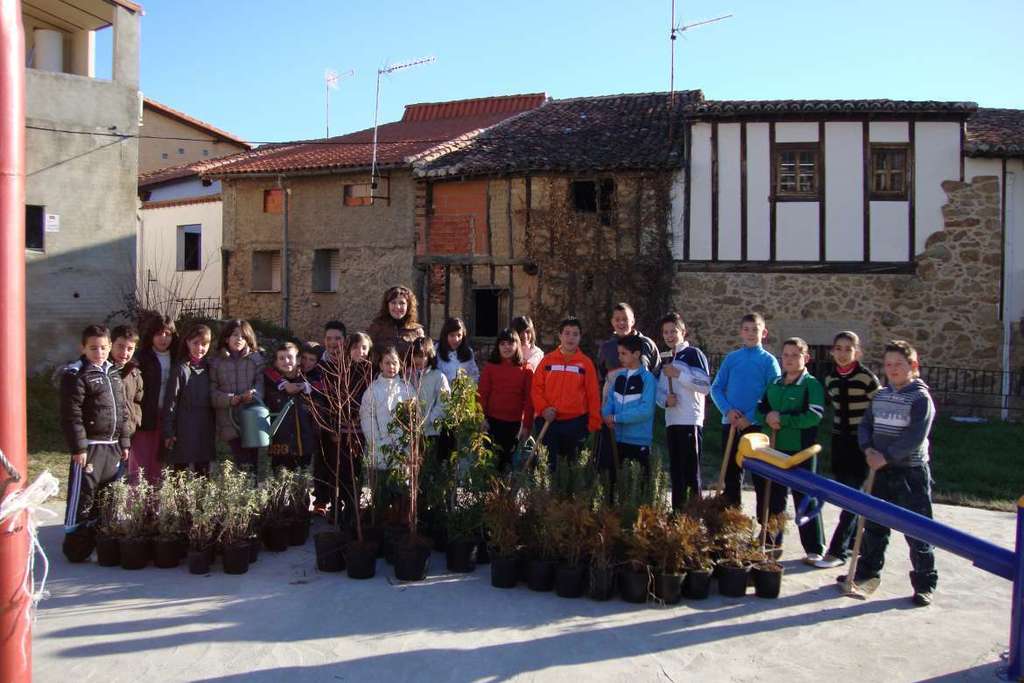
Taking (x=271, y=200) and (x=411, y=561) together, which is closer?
(x=411, y=561)

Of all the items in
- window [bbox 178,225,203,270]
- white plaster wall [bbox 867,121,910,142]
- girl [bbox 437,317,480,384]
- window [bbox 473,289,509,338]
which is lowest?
girl [bbox 437,317,480,384]

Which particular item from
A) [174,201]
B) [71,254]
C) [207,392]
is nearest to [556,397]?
[207,392]

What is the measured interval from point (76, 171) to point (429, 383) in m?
9.57

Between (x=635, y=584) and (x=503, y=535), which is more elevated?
(x=503, y=535)

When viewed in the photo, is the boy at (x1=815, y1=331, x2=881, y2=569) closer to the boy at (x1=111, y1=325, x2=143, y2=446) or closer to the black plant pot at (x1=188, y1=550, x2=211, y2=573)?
the black plant pot at (x1=188, y1=550, x2=211, y2=573)

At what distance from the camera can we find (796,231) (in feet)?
51.7

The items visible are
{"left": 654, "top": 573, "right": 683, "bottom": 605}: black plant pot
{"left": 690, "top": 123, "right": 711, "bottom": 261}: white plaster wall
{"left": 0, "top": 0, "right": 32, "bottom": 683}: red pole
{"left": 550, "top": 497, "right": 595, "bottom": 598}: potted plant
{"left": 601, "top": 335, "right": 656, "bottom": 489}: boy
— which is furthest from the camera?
{"left": 690, "top": 123, "right": 711, "bottom": 261}: white plaster wall

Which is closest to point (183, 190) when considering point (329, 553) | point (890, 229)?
point (890, 229)

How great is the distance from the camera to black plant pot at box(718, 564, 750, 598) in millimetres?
4906

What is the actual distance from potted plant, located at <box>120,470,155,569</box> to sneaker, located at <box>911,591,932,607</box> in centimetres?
470

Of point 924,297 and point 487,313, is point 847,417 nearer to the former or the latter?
point 924,297

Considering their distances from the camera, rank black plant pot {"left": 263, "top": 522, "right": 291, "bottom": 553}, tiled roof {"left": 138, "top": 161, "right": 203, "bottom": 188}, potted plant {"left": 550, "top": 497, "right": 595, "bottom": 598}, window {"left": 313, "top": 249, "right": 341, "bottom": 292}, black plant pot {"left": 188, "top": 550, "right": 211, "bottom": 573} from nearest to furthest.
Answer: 1. potted plant {"left": 550, "top": 497, "right": 595, "bottom": 598}
2. black plant pot {"left": 188, "top": 550, "right": 211, "bottom": 573}
3. black plant pot {"left": 263, "top": 522, "right": 291, "bottom": 553}
4. window {"left": 313, "top": 249, "right": 341, "bottom": 292}
5. tiled roof {"left": 138, "top": 161, "right": 203, "bottom": 188}

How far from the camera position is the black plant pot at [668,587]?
475cm

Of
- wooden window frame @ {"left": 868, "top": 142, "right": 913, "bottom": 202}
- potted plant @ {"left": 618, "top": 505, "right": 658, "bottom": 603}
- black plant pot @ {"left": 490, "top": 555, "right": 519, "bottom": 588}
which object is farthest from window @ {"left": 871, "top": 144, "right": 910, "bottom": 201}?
black plant pot @ {"left": 490, "top": 555, "right": 519, "bottom": 588}
